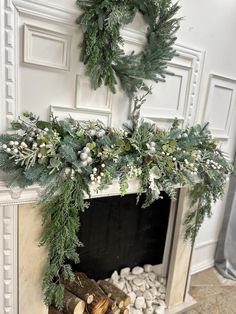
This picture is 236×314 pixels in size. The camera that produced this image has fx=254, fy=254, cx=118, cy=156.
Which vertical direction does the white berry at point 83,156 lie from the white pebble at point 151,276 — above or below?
above

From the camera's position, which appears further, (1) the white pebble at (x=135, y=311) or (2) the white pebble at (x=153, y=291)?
(2) the white pebble at (x=153, y=291)

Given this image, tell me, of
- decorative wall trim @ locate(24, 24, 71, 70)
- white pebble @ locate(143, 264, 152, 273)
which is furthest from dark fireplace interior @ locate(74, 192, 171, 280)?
decorative wall trim @ locate(24, 24, 71, 70)

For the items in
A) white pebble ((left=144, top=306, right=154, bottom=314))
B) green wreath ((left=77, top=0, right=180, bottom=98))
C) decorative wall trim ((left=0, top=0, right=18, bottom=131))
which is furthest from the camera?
white pebble ((left=144, top=306, right=154, bottom=314))

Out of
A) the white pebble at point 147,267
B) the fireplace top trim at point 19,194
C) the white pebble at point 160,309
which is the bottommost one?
the white pebble at point 160,309

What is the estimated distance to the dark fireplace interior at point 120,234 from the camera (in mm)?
1658

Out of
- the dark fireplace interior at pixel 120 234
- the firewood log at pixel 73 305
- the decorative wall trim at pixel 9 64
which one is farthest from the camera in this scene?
the dark fireplace interior at pixel 120 234

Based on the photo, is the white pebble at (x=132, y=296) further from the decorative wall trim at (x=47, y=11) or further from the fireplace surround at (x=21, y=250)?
the decorative wall trim at (x=47, y=11)

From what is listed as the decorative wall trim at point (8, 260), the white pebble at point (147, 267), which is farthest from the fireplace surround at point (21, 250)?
the white pebble at point (147, 267)

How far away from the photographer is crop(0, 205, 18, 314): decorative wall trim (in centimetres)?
116

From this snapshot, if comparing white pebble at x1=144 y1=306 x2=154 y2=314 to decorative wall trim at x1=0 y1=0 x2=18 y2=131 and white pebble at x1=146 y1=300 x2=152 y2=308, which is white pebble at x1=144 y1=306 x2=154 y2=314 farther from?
decorative wall trim at x1=0 y1=0 x2=18 y2=131

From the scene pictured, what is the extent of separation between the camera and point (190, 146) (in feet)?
4.60

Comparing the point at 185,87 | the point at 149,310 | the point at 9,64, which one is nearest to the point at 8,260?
the point at 9,64

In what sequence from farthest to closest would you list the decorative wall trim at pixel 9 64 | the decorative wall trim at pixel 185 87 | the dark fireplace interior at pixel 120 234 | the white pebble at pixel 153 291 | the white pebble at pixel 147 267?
1. the white pebble at pixel 147 267
2. the white pebble at pixel 153 291
3. the dark fireplace interior at pixel 120 234
4. the decorative wall trim at pixel 185 87
5. the decorative wall trim at pixel 9 64

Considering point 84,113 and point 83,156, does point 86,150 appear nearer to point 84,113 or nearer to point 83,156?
point 83,156
